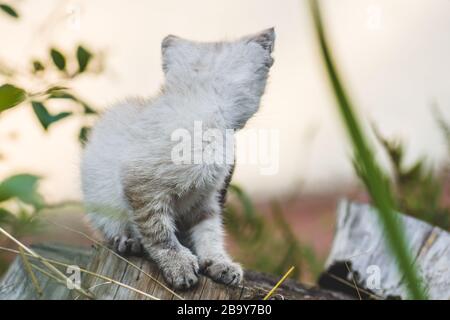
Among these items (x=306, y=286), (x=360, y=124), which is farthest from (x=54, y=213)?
(x=360, y=124)

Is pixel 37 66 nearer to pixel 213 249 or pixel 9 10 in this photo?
pixel 9 10

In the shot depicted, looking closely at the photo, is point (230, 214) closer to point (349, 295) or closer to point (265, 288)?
point (349, 295)

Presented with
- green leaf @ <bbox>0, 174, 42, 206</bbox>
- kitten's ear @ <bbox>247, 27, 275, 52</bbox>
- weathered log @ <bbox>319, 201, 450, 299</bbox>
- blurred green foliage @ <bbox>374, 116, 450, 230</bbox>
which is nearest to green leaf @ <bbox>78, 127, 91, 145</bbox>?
kitten's ear @ <bbox>247, 27, 275, 52</bbox>

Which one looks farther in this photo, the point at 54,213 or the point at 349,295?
the point at 349,295

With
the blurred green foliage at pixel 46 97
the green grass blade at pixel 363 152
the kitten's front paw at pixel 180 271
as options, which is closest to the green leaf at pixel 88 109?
the blurred green foliage at pixel 46 97

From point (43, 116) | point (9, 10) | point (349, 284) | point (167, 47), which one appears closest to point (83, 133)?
point (43, 116)

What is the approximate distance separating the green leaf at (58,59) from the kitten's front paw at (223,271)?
54cm

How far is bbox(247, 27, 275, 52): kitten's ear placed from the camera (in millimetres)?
851

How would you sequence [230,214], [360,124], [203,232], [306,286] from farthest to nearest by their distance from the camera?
1. [230,214]
2. [306,286]
3. [203,232]
4. [360,124]

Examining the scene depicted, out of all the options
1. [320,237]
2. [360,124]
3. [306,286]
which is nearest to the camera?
[360,124]

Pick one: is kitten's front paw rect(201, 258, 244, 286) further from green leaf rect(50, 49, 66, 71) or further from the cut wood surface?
green leaf rect(50, 49, 66, 71)

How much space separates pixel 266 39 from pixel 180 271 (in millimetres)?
365

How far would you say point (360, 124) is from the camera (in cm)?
22
